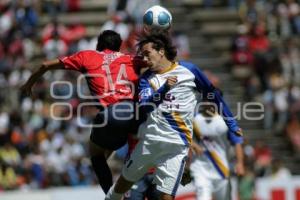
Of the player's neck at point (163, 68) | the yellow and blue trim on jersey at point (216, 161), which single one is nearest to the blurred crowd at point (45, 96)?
the yellow and blue trim on jersey at point (216, 161)

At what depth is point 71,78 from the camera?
2355 cm

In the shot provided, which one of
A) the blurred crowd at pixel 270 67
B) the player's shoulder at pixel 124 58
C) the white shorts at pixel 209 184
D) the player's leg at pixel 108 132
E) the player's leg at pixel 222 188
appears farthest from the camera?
the blurred crowd at pixel 270 67

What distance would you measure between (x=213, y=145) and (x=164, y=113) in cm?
386

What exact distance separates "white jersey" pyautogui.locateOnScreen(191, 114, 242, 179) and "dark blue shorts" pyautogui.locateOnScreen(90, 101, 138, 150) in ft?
10.3

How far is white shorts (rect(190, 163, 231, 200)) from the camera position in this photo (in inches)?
589

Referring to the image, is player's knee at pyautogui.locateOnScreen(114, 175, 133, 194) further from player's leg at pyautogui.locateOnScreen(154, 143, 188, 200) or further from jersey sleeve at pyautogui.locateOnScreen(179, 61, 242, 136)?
jersey sleeve at pyautogui.locateOnScreen(179, 61, 242, 136)

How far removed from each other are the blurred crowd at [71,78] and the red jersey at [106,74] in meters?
7.96

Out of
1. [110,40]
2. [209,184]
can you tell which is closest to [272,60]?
[209,184]

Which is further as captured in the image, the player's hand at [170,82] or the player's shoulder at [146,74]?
the player's shoulder at [146,74]

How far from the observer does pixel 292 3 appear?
91.3 ft

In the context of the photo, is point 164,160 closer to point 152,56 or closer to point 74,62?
point 152,56

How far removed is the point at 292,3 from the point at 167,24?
53.0 ft

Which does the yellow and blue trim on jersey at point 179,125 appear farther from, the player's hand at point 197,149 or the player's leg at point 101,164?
the player's hand at point 197,149

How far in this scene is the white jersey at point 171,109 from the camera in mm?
Answer: 11211
